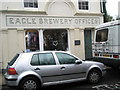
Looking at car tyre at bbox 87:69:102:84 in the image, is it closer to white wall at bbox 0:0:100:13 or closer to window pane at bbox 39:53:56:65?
window pane at bbox 39:53:56:65

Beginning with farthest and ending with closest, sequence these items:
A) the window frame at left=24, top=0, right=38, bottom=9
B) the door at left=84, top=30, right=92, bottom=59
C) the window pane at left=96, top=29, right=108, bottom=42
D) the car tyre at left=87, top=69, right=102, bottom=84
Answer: the door at left=84, top=30, right=92, bottom=59
the window frame at left=24, top=0, right=38, bottom=9
the window pane at left=96, top=29, right=108, bottom=42
the car tyre at left=87, top=69, right=102, bottom=84

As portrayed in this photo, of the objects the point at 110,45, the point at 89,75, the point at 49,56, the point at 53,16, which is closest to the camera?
the point at 49,56

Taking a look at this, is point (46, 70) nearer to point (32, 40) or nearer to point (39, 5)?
point (32, 40)

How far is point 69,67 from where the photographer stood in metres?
6.16

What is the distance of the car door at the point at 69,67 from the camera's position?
6086mm

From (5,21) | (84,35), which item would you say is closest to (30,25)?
(5,21)

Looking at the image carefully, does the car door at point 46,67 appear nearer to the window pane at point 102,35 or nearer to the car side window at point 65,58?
the car side window at point 65,58

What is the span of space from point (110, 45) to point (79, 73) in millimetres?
2585

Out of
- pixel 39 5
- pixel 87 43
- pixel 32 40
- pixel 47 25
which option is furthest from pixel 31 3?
pixel 87 43

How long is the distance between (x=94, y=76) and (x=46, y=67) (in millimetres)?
2123

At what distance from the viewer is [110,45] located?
7.91 meters

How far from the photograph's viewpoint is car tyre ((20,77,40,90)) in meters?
5.49

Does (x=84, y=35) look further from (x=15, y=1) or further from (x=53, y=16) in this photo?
(x=15, y=1)

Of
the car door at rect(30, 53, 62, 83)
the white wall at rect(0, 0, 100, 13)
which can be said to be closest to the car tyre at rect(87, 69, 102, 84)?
the car door at rect(30, 53, 62, 83)
